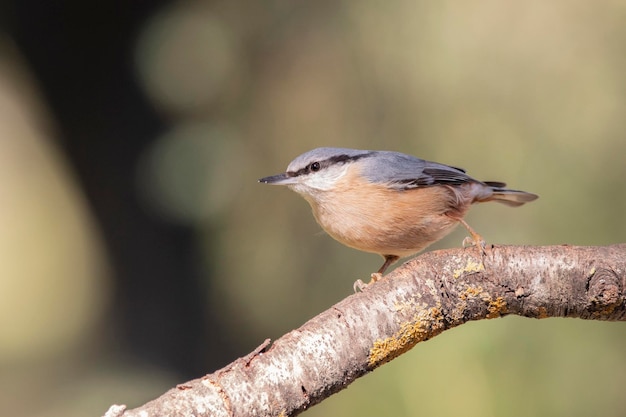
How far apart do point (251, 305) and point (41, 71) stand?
1.98 m

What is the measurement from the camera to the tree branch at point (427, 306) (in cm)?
149

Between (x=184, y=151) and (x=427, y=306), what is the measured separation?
8.68 ft

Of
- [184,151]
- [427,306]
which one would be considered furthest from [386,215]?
[184,151]

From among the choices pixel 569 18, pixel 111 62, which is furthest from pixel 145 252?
pixel 569 18

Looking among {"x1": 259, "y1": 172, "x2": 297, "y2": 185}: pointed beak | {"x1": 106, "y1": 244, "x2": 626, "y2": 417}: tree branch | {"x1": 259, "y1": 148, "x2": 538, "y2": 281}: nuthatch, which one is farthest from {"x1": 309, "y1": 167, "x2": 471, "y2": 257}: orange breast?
{"x1": 106, "y1": 244, "x2": 626, "y2": 417}: tree branch

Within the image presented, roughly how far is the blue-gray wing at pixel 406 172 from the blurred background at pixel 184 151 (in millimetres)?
1117

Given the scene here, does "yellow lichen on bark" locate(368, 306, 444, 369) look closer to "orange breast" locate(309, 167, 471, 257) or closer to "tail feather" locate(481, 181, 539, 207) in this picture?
"orange breast" locate(309, 167, 471, 257)

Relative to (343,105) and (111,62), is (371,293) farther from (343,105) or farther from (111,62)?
(111,62)

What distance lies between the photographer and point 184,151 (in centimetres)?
395

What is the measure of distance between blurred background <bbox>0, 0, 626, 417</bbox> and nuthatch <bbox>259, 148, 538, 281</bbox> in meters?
1.15

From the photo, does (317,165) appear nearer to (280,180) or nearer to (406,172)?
(280,180)

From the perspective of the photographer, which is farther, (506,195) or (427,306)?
(506,195)

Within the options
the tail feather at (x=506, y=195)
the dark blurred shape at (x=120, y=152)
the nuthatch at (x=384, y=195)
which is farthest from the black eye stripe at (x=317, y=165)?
the dark blurred shape at (x=120, y=152)

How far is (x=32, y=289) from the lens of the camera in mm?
4102
